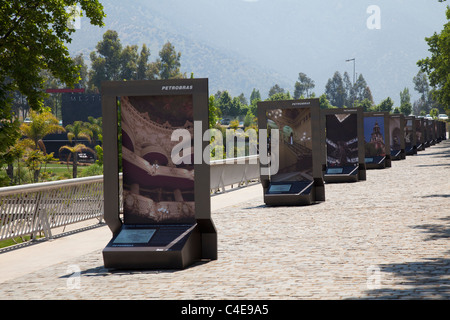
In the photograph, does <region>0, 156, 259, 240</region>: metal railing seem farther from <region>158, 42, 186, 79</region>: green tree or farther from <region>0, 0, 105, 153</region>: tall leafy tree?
<region>158, 42, 186, 79</region>: green tree

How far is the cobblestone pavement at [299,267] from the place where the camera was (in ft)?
24.2

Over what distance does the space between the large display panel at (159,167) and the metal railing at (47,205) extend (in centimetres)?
229

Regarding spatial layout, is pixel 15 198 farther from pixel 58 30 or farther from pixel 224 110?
pixel 224 110

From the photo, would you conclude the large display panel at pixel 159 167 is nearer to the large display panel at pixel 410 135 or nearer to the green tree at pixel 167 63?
the large display panel at pixel 410 135

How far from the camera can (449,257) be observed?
9.07 meters

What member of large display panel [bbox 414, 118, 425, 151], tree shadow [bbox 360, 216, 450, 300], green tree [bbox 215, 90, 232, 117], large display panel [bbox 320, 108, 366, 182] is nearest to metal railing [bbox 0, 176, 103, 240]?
tree shadow [bbox 360, 216, 450, 300]

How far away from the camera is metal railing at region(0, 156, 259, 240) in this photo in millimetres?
11391

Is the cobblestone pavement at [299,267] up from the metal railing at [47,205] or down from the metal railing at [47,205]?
down

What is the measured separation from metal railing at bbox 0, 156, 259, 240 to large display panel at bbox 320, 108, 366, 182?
13.8m

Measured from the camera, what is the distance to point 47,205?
12688mm

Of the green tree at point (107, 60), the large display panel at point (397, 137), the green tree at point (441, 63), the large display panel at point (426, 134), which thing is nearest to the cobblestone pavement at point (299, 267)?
the large display panel at point (397, 137)

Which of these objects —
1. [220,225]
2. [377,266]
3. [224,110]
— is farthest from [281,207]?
[224,110]

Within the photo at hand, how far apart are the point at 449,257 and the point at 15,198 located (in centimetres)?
691

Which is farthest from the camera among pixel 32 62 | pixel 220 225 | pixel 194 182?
pixel 32 62
